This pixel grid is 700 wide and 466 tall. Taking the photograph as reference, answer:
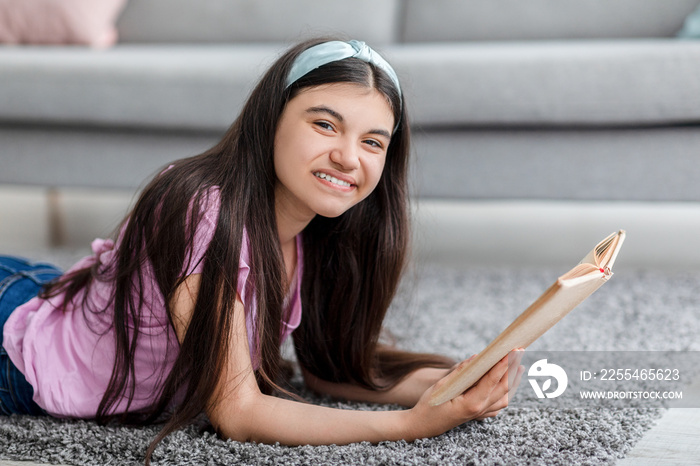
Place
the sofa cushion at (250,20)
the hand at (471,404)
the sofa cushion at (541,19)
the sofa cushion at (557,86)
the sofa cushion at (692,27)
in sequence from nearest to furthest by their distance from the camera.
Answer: the hand at (471,404) < the sofa cushion at (557,86) < the sofa cushion at (692,27) < the sofa cushion at (541,19) < the sofa cushion at (250,20)

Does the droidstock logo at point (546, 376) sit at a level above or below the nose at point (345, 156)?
below

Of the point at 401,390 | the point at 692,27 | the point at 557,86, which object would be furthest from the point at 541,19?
the point at 401,390

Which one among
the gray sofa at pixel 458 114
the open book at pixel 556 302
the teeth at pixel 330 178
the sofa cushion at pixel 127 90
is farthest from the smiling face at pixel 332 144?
the sofa cushion at pixel 127 90

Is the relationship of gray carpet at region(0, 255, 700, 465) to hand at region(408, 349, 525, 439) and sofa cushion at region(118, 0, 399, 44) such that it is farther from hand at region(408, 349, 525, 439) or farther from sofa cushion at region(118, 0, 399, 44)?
sofa cushion at region(118, 0, 399, 44)

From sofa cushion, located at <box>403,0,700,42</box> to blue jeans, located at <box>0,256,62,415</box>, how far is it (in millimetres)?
1492

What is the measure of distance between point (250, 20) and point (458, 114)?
98 centimetres

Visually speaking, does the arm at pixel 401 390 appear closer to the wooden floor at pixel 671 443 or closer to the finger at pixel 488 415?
the finger at pixel 488 415

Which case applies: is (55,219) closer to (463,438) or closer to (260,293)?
(260,293)

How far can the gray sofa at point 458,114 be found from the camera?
1559mm

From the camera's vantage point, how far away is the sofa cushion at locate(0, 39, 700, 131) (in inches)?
60.7

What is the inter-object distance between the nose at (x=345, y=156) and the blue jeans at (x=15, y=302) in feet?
1.67

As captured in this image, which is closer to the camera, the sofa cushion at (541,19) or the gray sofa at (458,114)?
the gray sofa at (458,114)

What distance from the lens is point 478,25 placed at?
7.29 ft

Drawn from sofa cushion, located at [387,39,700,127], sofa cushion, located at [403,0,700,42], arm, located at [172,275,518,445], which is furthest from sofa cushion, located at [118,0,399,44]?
arm, located at [172,275,518,445]
